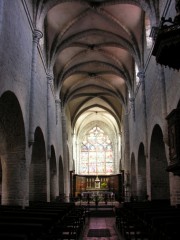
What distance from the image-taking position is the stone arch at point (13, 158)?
1280 cm

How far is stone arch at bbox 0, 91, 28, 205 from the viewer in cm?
1280

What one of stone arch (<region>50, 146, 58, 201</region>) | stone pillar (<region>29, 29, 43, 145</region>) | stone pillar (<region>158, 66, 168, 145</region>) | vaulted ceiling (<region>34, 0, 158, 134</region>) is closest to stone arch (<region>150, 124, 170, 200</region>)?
stone pillar (<region>158, 66, 168, 145</region>)

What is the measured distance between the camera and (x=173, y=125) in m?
10.8

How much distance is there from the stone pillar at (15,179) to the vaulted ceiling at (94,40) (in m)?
6.54

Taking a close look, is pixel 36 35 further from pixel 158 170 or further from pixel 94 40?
pixel 158 170

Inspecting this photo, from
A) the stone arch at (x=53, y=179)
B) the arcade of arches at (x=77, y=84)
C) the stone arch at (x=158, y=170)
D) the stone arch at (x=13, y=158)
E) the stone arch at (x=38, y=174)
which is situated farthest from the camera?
the stone arch at (x=53, y=179)

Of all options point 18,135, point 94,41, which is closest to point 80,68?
point 94,41

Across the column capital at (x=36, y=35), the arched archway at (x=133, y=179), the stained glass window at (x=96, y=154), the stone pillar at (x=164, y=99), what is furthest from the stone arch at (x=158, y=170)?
the stained glass window at (x=96, y=154)

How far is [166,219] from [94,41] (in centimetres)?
1682

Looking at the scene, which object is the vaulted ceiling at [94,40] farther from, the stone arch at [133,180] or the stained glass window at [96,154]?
the stained glass window at [96,154]

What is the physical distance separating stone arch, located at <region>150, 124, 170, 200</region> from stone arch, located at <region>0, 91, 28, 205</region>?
7621 mm

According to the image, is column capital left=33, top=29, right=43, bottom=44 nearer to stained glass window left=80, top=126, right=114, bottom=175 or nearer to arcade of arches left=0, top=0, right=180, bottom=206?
arcade of arches left=0, top=0, right=180, bottom=206

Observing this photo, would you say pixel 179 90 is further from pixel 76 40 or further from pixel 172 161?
pixel 76 40

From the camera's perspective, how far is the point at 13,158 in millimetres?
13125
